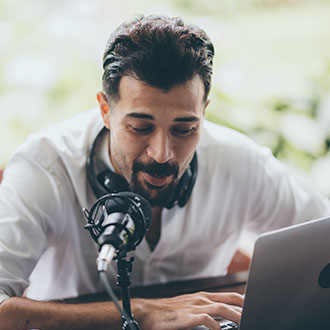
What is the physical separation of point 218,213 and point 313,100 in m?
1.36

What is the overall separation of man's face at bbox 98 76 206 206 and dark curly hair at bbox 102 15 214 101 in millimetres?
23

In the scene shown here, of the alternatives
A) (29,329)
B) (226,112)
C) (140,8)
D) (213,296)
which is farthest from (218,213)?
(140,8)

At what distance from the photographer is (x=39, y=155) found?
4.55 feet

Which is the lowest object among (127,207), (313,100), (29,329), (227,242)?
(29,329)

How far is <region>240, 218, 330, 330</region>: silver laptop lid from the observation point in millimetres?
908

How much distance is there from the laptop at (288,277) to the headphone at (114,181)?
0.51 meters

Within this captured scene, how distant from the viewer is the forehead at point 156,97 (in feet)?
3.92

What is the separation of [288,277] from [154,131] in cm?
49

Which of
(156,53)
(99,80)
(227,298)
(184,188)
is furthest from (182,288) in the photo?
(99,80)

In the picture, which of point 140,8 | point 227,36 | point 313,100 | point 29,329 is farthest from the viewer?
point 227,36

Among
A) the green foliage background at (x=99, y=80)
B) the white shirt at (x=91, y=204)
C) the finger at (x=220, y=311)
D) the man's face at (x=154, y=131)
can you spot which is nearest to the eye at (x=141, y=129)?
the man's face at (x=154, y=131)

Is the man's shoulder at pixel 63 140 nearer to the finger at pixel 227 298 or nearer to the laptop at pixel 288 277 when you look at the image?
the finger at pixel 227 298

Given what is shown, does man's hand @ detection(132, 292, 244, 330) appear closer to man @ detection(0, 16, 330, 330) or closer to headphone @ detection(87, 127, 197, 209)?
man @ detection(0, 16, 330, 330)

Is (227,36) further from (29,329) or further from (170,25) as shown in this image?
(29,329)
